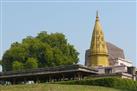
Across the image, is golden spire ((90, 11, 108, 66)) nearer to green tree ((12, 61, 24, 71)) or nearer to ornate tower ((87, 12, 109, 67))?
ornate tower ((87, 12, 109, 67))

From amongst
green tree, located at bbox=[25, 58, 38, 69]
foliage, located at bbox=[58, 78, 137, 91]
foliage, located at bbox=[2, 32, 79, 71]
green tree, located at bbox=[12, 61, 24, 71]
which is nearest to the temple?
foliage, located at bbox=[2, 32, 79, 71]

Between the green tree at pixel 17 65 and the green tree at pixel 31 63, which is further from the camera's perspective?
the green tree at pixel 17 65

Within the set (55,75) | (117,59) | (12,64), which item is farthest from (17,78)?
(117,59)

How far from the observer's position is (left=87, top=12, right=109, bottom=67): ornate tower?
58031mm

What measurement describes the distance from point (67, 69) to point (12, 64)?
16.3m

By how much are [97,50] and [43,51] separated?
21.7ft

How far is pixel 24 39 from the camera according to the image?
206 feet

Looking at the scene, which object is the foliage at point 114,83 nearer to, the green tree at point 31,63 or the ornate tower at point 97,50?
the ornate tower at point 97,50

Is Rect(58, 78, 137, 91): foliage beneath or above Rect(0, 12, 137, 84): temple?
beneath

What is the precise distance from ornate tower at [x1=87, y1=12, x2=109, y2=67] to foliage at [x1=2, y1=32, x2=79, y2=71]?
3.27 m

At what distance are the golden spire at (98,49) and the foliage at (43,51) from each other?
3.41 metres

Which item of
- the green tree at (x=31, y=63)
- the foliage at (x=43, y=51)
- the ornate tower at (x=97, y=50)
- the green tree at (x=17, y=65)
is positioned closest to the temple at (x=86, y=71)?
the ornate tower at (x=97, y=50)

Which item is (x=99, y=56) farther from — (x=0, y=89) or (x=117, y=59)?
(x=0, y=89)

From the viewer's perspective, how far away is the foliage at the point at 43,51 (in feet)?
197
